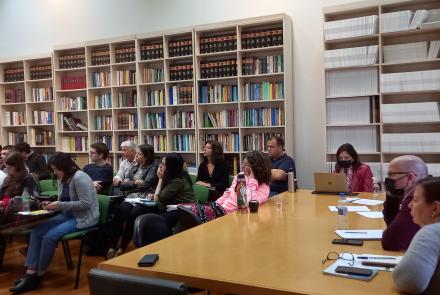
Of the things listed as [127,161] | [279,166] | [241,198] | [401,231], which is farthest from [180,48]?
[401,231]

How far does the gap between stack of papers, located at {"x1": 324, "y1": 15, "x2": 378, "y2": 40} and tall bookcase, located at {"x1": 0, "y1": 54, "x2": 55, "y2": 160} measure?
4.88 m

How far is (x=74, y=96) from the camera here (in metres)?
7.74

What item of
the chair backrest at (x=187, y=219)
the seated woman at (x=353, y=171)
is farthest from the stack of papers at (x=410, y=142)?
the chair backrest at (x=187, y=219)

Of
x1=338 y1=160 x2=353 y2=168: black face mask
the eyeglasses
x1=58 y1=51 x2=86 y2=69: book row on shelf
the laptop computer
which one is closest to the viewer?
the eyeglasses

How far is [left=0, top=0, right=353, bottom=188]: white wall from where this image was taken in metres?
6.00

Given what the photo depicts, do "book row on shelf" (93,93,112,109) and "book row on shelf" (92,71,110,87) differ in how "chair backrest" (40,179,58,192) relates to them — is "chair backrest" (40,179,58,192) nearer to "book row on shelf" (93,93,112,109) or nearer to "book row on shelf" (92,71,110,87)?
"book row on shelf" (93,93,112,109)

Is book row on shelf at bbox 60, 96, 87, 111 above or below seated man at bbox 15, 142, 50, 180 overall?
above

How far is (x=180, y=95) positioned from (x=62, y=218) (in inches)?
113

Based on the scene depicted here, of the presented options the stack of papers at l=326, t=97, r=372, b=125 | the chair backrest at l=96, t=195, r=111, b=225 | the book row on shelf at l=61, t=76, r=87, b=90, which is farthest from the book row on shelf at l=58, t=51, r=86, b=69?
the stack of papers at l=326, t=97, r=372, b=125

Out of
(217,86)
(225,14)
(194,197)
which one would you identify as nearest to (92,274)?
(194,197)

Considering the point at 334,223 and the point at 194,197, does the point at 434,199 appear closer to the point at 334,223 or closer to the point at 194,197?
the point at 334,223

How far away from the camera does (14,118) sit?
26.7 feet

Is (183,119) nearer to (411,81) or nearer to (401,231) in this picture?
(411,81)

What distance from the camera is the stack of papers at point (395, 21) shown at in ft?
16.7
